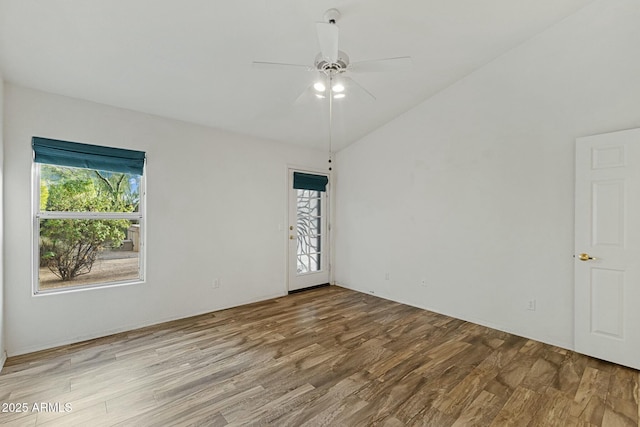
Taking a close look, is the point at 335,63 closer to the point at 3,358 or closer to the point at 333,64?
the point at 333,64

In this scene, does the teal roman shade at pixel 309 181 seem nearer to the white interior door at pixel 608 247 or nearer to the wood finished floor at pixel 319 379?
the wood finished floor at pixel 319 379

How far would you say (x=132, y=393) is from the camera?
2174 mm

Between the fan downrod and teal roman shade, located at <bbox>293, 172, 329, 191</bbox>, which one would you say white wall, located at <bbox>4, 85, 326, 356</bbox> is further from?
the fan downrod

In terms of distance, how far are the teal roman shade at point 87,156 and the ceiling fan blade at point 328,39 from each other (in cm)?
250

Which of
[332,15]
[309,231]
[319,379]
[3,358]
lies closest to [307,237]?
[309,231]

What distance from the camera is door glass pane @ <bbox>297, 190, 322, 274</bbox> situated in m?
5.02

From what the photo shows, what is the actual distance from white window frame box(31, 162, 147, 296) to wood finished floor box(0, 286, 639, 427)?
568 mm

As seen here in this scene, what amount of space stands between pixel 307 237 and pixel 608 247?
3.78 metres

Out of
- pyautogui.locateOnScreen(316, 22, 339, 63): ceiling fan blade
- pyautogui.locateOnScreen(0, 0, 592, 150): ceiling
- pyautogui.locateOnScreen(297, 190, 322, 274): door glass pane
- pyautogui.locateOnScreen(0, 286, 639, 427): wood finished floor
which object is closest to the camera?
pyautogui.locateOnScreen(316, 22, 339, 63): ceiling fan blade

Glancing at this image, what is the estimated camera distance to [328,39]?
6.40 feet

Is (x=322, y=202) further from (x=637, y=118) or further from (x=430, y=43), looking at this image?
(x=637, y=118)

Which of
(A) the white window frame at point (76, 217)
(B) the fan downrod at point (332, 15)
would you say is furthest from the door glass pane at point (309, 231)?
(B) the fan downrod at point (332, 15)

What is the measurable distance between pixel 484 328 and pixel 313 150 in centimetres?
359

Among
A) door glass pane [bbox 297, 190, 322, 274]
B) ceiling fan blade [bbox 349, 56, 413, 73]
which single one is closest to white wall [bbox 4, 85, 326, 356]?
door glass pane [bbox 297, 190, 322, 274]
